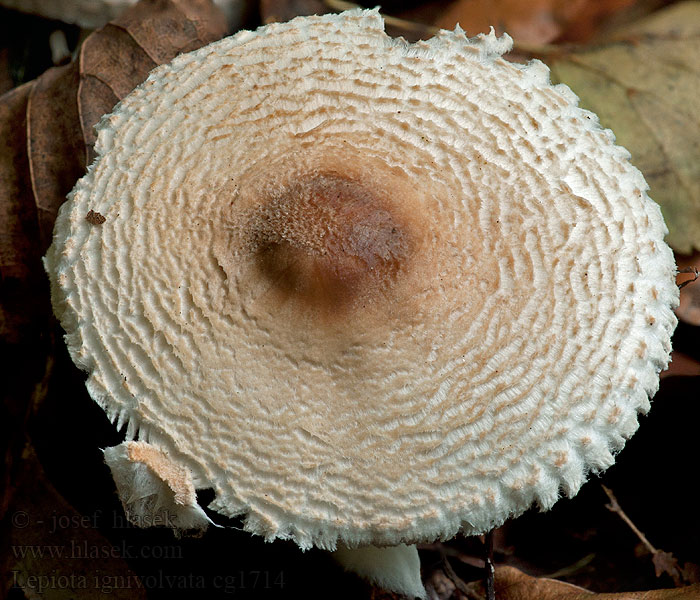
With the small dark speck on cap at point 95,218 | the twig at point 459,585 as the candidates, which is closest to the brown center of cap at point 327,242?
the small dark speck on cap at point 95,218

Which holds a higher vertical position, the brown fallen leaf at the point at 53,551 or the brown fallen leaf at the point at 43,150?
the brown fallen leaf at the point at 43,150

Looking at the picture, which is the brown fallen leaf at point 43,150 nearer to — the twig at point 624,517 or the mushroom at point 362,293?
the mushroom at point 362,293

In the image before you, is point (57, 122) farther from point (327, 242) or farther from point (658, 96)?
point (658, 96)

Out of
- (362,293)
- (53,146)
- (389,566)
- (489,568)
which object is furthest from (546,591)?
(53,146)

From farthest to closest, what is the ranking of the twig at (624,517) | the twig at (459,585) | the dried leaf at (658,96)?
the dried leaf at (658,96)
the twig at (624,517)
the twig at (459,585)

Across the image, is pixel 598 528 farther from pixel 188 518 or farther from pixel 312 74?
pixel 312 74

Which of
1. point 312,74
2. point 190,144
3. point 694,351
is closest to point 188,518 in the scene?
point 190,144
